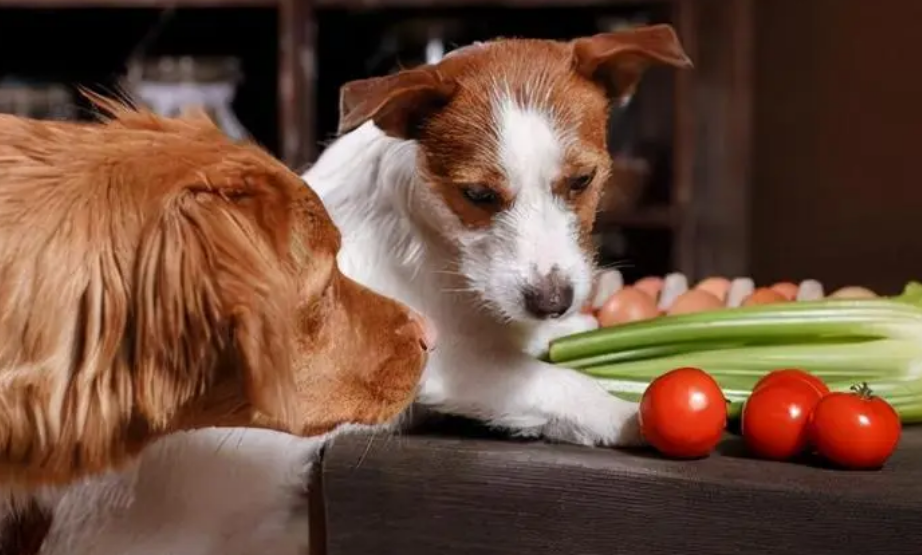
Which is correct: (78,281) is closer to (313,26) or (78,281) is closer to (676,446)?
(676,446)

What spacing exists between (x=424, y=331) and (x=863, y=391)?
471mm

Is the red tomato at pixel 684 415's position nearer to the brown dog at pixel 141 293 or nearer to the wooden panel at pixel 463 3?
the brown dog at pixel 141 293

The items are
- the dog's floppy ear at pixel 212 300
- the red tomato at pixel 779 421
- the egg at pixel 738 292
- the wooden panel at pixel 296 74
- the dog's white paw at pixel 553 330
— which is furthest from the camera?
the wooden panel at pixel 296 74

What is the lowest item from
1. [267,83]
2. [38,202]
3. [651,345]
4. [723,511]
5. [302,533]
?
[302,533]

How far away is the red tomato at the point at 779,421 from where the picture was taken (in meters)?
1.24

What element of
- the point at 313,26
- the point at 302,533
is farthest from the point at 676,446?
the point at 313,26

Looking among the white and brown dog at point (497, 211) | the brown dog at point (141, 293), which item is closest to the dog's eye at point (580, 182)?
the white and brown dog at point (497, 211)

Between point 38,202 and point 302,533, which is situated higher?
point 38,202

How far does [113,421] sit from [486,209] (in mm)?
485

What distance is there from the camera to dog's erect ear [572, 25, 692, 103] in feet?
4.68

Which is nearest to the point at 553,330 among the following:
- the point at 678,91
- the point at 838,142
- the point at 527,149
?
the point at 527,149

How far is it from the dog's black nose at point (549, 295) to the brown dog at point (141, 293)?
0.82 ft

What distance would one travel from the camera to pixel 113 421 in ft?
3.55

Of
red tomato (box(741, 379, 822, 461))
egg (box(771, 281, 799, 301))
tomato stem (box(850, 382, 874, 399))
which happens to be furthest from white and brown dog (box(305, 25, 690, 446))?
egg (box(771, 281, 799, 301))
